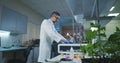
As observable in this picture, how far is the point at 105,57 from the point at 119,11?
2.57 meters

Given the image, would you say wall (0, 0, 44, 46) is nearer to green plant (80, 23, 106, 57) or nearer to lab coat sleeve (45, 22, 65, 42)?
lab coat sleeve (45, 22, 65, 42)

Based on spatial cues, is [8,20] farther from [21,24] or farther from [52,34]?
[52,34]

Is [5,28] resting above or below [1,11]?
below

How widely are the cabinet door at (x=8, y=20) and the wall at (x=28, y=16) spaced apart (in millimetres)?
224

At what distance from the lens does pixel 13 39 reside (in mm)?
4930

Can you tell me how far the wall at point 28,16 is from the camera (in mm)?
4583

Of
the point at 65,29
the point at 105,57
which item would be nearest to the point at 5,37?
the point at 105,57

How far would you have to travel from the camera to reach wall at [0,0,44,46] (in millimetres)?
4583

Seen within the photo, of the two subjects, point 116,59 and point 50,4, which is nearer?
point 116,59

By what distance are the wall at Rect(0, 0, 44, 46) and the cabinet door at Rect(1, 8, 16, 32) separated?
224 mm

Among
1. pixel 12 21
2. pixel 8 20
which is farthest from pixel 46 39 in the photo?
pixel 12 21

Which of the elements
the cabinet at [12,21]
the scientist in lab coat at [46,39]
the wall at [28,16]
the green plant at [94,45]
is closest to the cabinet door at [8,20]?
the cabinet at [12,21]

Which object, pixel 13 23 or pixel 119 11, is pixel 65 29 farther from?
pixel 119 11

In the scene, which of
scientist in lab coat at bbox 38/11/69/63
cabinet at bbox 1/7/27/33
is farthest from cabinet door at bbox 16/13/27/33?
scientist in lab coat at bbox 38/11/69/63
